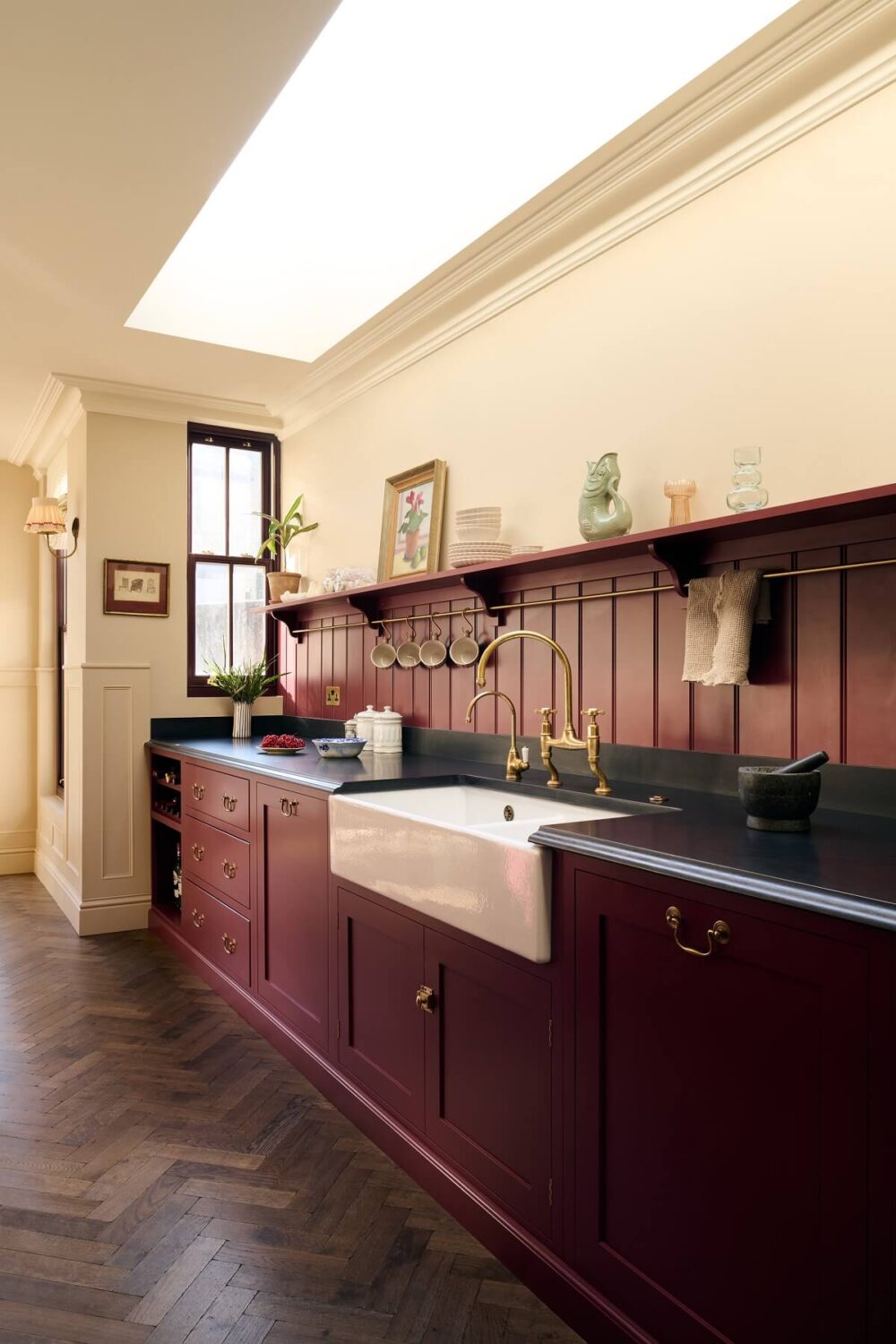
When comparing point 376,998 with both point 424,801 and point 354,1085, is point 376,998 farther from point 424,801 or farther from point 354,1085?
point 424,801

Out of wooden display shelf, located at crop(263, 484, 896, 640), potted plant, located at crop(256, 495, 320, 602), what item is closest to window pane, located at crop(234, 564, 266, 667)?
potted plant, located at crop(256, 495, 320, 602)

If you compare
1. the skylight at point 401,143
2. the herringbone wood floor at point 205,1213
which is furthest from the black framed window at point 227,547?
the herringbone wood floor at point 205,1213

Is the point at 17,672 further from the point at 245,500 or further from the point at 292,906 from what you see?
the point at 292,906

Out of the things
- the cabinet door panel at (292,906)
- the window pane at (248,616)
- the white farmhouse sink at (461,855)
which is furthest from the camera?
the window pane at (248,616)

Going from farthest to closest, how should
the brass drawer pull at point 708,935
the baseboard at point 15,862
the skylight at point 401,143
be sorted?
the baseboard at point 15,862 → the skylight at point 401,143 → the brass drawer pull at point 708,935

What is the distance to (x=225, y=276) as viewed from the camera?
380 centimetres

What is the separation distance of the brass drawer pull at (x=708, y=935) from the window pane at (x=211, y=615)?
3642 mm

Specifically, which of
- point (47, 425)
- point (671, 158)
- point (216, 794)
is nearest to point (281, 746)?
point (216, 794)

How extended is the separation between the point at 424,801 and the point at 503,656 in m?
0.61

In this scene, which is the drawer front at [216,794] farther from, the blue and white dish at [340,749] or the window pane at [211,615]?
the window pane at [211,615]

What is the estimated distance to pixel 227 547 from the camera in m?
4.75

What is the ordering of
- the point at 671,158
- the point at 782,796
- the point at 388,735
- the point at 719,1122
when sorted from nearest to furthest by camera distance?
1. the point at 719,1122
2. the point at 782,796
3. the point at 671,158
4. the point at 388,735

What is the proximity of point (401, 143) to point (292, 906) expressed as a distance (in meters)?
2.74

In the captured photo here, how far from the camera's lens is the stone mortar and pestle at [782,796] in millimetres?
1640
